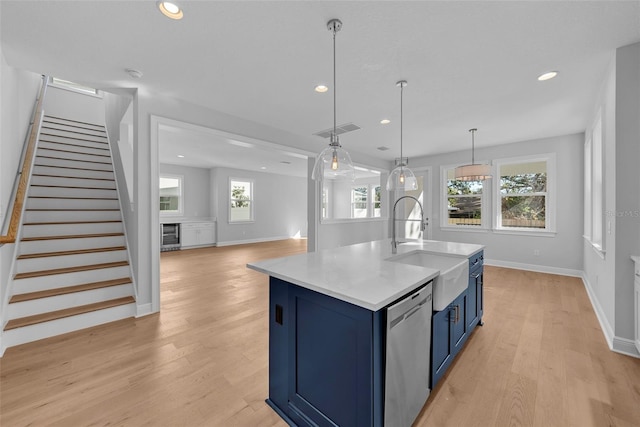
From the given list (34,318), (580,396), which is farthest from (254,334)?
(580,396)

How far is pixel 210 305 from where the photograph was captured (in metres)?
3.46

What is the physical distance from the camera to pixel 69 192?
13.5 feet

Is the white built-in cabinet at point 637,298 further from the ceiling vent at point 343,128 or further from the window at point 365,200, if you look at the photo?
the window at point 365,200

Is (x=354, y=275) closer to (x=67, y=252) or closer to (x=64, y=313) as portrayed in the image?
(x=64, y=313)

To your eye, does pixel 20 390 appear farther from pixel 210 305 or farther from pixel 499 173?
pixel 499 173

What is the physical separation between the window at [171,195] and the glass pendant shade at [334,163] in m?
7.47

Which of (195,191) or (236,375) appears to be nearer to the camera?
(236,375)

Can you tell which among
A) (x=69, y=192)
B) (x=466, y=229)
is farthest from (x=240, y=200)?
(x=466, y=229)

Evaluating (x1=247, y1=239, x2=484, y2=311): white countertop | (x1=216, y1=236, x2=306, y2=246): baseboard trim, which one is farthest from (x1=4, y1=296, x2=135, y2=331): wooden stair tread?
(x1=216, y1=236, x2=306, y2=246): baseboard trim

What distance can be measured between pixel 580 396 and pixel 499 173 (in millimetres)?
4795

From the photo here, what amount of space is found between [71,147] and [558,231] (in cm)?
922

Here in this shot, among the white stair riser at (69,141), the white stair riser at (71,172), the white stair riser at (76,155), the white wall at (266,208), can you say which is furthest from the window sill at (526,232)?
the white stair riser at (69,141)

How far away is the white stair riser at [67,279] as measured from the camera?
2.79 metres

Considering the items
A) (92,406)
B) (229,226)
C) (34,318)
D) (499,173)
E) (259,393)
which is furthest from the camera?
(229,226)
